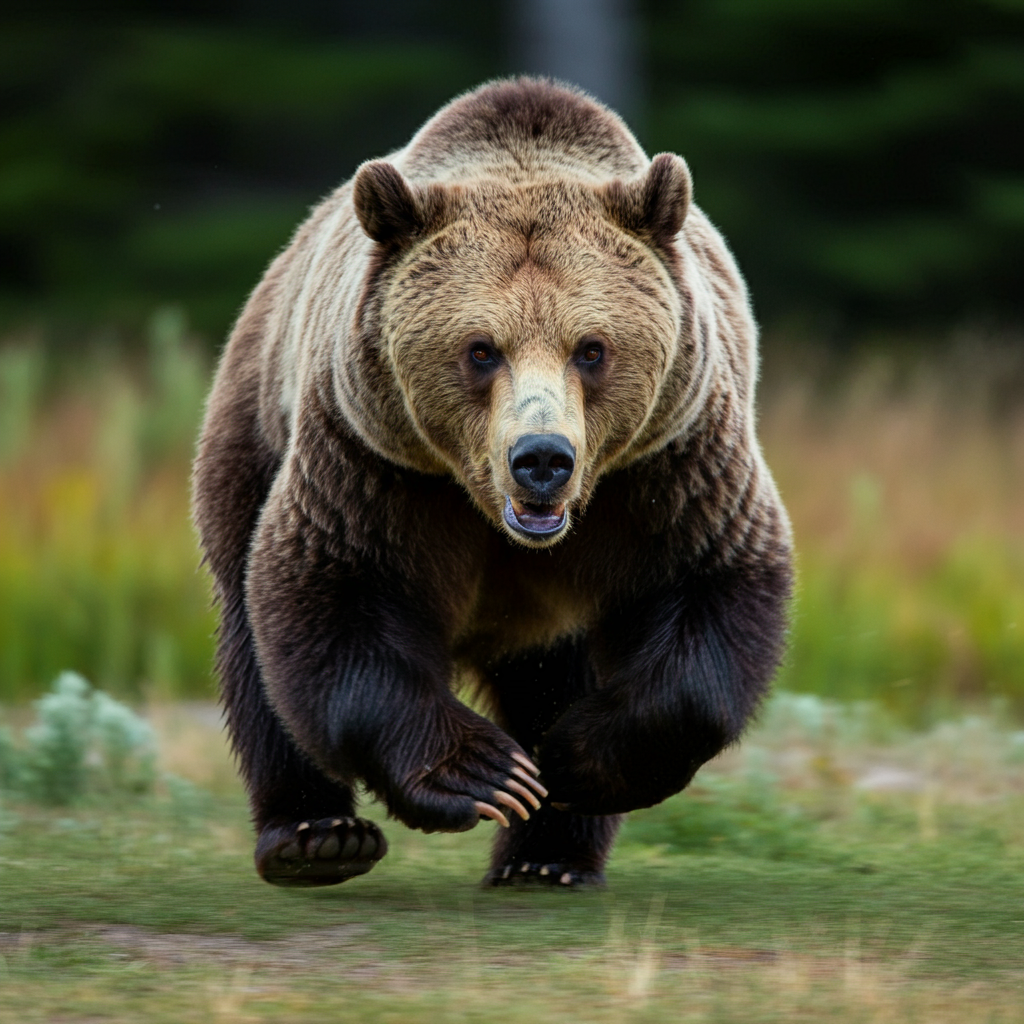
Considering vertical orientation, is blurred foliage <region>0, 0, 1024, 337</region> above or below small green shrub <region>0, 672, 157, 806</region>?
above

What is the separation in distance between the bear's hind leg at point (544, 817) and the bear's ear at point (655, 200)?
4.22ft

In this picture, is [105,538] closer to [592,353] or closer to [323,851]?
[323,851]

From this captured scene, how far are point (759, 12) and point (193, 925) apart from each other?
40.9 ft

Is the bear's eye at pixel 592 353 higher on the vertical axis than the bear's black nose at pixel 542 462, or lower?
higher

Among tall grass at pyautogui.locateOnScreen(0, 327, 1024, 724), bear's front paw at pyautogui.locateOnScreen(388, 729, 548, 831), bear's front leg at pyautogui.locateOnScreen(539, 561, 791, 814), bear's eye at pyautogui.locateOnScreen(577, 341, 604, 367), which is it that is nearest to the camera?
bear's eye at pyautogui.locateOnScreen(577, 341, 604, 367)

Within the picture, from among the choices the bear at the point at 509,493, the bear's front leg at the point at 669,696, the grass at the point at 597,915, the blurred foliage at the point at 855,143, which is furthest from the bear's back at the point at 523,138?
the blurred foliage at the point at 855,143

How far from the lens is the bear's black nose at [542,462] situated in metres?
3.85

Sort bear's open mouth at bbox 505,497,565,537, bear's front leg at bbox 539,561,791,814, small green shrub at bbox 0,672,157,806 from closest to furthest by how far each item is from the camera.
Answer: bear's open mouth at bbox 505,497,565,537, bear's front leg at bbox 539,561,791,814, small green shrub at bbox 0,672,157,806

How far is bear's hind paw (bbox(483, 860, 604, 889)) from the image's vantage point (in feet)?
16.2

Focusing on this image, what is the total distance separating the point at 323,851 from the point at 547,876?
2.09 feet

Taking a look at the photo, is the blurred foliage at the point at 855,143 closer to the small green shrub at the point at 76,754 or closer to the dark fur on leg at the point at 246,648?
the small green shrub at the point at 76,754

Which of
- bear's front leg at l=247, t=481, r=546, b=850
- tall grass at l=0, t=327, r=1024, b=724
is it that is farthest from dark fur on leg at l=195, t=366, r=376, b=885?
tall grass at l=0, t=327, r=1024, b=724

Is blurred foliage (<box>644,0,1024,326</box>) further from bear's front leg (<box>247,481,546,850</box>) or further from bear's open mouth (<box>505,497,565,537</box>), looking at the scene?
bear's open mouth (<box>505,497,565,537</box>)

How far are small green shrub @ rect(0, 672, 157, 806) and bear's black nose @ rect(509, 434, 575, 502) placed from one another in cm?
279
